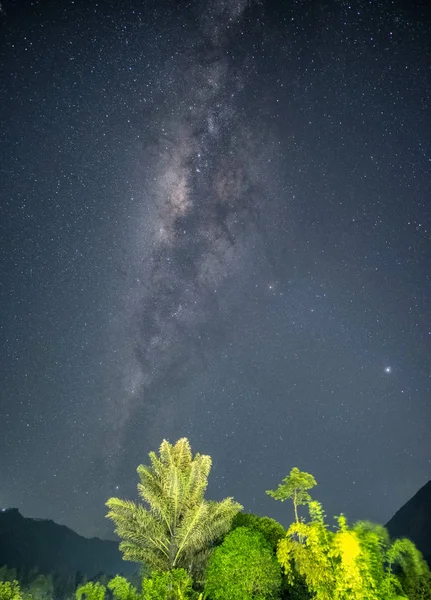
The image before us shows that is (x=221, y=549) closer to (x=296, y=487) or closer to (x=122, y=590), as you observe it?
(x=122, y=590)

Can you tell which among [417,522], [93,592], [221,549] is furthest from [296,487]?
[417,522]

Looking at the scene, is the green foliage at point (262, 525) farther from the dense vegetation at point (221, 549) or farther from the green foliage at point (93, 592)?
the green foliage at point (93, 592)

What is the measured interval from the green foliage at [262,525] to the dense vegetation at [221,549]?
0.06m

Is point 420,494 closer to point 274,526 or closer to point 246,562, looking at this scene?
point 274,526

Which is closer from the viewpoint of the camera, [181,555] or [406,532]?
[181,555]

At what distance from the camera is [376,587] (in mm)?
9062

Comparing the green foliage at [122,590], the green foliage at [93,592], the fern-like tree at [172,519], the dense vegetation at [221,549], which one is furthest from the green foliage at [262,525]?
the green foliage at [93,592]

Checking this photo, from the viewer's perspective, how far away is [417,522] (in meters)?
75.8

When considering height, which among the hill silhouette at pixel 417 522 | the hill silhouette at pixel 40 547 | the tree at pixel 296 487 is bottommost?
the hill silhouette at pixel 417 522

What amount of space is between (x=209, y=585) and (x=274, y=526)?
19.1ft

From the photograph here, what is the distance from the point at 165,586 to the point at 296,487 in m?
10.0

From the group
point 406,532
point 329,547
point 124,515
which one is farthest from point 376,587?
point 406,532

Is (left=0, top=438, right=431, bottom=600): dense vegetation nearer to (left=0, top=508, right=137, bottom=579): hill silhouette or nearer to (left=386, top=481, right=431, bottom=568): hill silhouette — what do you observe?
(left=386, top=481, right=431, bottom=568): hill silhouette

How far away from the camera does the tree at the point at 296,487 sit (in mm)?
18734
